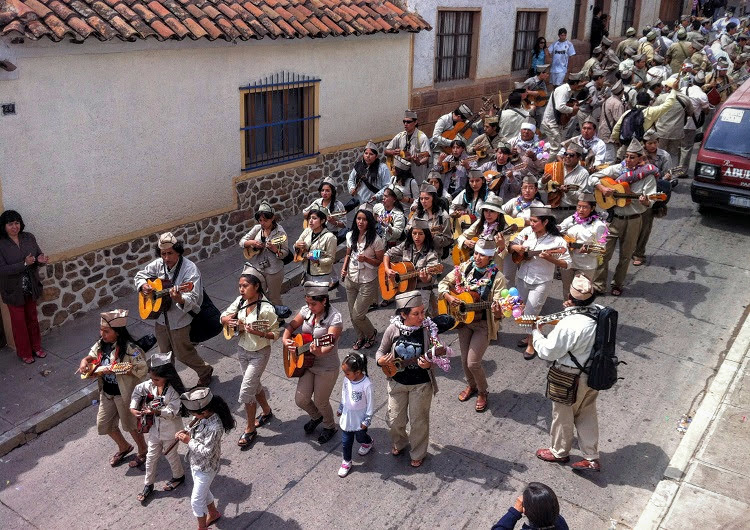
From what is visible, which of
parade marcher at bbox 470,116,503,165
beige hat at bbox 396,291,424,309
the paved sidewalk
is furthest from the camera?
parade marcher at bbox 470,116,503,165

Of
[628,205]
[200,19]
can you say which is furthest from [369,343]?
[200,19]

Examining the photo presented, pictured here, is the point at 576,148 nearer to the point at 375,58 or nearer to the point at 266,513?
the point at 375,58

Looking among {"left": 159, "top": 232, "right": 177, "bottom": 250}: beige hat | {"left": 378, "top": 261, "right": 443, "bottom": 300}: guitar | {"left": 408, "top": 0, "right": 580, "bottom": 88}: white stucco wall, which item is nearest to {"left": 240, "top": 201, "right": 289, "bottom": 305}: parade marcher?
{"left": 159, "top": 232, "right": 177, "bottom": 250}: beige hat

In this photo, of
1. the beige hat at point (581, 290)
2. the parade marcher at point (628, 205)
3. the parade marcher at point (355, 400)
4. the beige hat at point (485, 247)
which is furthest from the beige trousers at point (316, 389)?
the parade marcher at point (628, 205)

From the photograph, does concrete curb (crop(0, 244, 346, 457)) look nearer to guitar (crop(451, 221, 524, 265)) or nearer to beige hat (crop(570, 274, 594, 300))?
guitar (crop(451, 221, 524, 265))

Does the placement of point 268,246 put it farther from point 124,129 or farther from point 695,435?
point 695,435

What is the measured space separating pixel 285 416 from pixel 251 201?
191 inches

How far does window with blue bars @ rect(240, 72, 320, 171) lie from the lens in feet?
35.9

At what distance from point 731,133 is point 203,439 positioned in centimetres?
1039

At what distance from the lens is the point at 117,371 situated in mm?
6004

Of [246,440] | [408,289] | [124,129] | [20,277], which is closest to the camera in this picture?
[246,440]

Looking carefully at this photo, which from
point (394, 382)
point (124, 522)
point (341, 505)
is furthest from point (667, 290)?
point (124, 522)

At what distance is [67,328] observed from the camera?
8727 millimetres

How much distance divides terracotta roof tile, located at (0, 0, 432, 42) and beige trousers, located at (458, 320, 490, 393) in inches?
210
